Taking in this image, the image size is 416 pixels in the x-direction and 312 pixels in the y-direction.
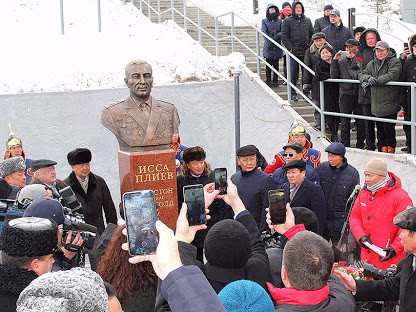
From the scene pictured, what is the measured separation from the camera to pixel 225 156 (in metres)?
12.0

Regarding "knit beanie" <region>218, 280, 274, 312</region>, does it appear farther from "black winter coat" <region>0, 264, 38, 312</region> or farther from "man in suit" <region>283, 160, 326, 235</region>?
"man in suit" <region>283, 160, 326, 235</region>

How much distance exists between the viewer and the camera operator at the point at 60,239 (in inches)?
174

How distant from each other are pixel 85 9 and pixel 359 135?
955 cm

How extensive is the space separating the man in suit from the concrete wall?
280 cm

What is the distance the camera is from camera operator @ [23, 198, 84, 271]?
14.5 feet

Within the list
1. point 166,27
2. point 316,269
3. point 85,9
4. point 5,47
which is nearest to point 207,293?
point 316,269

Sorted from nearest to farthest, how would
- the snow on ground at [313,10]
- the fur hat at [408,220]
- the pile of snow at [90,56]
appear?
the fur hat at [408,220] < the pile of snow at [90,56] < the snow on ground at [313,10]

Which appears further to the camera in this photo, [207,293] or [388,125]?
[388,125]

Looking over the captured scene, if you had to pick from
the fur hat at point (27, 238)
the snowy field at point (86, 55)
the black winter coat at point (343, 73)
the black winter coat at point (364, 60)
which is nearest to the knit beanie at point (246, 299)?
the fur hat at point (27, 238)

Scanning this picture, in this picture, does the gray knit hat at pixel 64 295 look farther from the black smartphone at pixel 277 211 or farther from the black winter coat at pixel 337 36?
the black winter coat at pixel 337 36

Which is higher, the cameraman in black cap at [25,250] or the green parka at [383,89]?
the green parka at [383,89]

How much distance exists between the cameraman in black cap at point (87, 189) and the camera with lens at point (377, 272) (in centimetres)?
373

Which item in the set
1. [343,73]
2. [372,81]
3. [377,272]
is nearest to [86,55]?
[343,73]

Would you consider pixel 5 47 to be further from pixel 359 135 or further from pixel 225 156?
pixel 359 135
